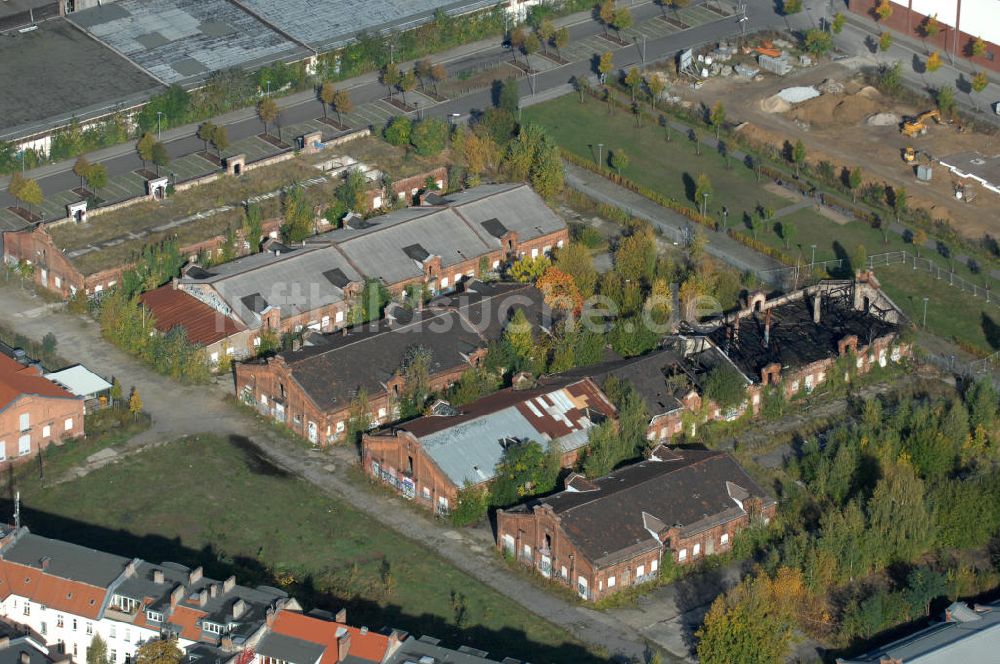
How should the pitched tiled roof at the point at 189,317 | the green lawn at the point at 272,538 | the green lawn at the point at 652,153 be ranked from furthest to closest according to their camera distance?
the green lawn at the point at 652,153
the pitched tiled roof at the point at 189,317
the green lawn at the point at 272,538

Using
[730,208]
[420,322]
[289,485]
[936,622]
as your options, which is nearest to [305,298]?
[420,322]

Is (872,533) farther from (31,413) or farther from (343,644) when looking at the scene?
(31,413)

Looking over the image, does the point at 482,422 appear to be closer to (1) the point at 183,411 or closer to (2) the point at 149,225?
(1) the point at 183,411

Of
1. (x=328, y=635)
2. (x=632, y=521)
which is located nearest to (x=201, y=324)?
(x=632, y=521)

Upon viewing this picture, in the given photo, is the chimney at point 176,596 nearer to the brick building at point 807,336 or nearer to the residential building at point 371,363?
the residential building at point 371,363

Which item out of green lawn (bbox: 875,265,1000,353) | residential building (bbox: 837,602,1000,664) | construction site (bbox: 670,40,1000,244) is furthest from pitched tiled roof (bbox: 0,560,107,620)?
construction site (bbox: 670,40,1000,244)

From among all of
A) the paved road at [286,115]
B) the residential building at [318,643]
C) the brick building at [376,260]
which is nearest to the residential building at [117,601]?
the residential building at [318,643]
